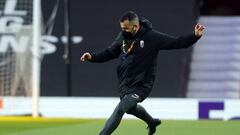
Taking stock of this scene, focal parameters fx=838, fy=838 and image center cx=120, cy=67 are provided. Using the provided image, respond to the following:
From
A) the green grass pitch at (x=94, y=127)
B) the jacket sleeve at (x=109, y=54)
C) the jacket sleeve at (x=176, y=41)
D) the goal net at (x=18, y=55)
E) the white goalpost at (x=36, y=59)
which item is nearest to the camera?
the jacket sleeve at (x=176, y=41)

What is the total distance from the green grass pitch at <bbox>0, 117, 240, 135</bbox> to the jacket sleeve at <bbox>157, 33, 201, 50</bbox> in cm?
232

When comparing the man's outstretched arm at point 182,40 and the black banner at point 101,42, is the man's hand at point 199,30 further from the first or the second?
the black banner at point 101,42

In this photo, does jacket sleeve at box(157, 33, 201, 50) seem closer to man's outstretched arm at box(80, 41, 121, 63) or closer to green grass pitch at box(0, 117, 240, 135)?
man's outstretched arm at box(80, 41, 121, 63)

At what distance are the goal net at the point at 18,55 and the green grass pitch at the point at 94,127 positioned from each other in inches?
21.4

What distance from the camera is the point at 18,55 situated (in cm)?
1688

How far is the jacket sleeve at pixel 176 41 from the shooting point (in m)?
10.0

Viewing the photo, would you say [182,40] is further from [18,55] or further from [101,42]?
[101,42]

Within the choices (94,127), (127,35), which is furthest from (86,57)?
(94,127)

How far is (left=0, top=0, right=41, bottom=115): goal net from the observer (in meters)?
16.0

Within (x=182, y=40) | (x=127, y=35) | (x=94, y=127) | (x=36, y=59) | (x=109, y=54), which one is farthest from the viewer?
(x=36, y=59)

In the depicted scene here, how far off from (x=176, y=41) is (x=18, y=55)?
23.7 ft

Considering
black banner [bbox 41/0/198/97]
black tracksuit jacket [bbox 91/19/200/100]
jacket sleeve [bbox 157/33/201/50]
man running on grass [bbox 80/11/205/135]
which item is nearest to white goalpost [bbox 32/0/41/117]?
black banner [bbox 41/0/198/97]

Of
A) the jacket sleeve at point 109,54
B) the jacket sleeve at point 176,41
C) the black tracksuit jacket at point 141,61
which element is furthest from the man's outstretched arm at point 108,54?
the jacket sleeve at point 176,41

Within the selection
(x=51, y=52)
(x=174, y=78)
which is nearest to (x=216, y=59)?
(x=174, y=78)
